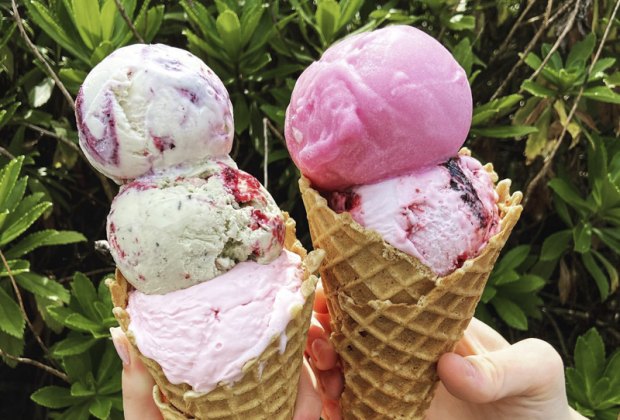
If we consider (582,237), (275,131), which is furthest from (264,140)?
(582,237)

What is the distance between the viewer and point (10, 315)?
5.97 ft

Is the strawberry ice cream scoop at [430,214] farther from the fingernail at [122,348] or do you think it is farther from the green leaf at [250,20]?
the green leaf at [250,20]

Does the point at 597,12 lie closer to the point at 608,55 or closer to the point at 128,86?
the point at 608,55

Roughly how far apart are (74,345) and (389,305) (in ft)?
3.84

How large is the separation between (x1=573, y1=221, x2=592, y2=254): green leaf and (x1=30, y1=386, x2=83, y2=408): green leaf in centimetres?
188

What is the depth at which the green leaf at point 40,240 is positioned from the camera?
1883 millimetres

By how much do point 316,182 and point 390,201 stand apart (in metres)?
0.21

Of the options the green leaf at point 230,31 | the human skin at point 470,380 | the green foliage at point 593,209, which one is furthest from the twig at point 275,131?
the green foliage at point 593,209

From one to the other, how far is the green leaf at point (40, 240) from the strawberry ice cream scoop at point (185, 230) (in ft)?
2.66

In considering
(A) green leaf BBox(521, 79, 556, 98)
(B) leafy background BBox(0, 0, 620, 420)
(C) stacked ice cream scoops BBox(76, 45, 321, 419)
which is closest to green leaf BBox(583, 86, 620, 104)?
(B) leafy background BBox(0, 0, 620, 420)

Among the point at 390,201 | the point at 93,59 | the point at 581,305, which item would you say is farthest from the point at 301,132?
the point at 581,305

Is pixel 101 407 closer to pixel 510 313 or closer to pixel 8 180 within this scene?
pixel 8 180

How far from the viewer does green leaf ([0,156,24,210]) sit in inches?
69.4

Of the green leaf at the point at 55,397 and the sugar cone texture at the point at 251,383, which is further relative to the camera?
the green leaf at the point at 55,397
